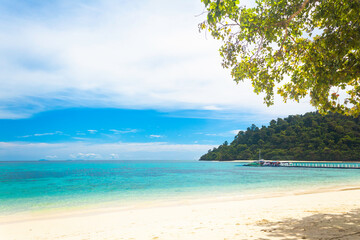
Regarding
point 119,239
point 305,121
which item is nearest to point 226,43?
point 119,239

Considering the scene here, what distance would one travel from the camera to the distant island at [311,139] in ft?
314

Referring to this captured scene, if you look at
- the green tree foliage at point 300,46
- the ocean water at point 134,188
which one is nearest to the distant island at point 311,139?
the ocean water at point 134,188

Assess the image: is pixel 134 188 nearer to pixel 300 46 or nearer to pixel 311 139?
pixel 300 46

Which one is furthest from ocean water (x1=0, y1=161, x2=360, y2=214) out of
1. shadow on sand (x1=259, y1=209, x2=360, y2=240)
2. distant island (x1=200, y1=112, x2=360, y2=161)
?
distant island (x1=200, y1=112, x2=360, y2=161)

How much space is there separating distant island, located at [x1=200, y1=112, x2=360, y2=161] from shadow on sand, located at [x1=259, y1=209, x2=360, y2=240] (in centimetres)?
10215

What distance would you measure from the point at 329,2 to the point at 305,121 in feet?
387

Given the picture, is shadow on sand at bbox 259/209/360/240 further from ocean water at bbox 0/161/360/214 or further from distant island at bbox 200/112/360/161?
distant island at bbox 200/112/360/161

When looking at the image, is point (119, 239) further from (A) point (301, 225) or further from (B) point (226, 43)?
(B) point (226, 43)

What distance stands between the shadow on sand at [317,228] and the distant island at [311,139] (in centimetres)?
10215

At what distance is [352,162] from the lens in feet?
303

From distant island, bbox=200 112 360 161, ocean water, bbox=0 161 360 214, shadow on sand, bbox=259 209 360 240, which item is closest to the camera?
shadow on sand, bbox=259 209 360 240

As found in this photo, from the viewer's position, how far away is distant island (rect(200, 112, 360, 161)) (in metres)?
95.6

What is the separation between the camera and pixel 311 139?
336ft

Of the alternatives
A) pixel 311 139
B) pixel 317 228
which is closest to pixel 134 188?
pixel 317 228
